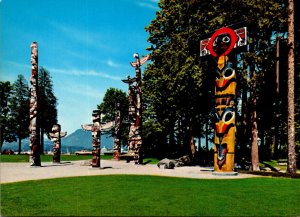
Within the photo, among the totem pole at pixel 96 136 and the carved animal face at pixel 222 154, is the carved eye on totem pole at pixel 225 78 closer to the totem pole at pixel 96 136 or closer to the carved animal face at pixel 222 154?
the carved animal face at pixel 222 154

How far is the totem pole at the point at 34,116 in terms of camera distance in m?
27.0

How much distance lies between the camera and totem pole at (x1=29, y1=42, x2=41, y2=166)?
2698 cm

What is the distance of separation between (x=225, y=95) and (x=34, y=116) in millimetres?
14742

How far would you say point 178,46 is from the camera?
3178cm

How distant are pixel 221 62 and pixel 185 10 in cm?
1063

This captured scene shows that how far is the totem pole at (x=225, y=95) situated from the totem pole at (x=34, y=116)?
13.4 m

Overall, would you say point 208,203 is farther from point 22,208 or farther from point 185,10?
point 185,10

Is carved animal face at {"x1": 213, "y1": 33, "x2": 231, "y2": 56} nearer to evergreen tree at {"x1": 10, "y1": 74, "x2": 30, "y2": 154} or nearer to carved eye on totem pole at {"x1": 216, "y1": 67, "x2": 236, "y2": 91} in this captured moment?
carved eye on totem pole at {"x1": 216, "y1": 67, "x2": 236, "y2": 91}

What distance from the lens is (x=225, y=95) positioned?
23094mm

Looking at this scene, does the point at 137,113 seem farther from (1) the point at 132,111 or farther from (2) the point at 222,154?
(2) the point at 222,154

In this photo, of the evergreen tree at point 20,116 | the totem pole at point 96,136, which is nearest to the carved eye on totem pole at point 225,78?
the totem pole at point 96,136

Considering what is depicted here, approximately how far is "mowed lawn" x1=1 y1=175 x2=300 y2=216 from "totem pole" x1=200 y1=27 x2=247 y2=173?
581 cm

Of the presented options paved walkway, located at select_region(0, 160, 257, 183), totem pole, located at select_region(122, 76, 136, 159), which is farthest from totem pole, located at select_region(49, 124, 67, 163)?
totem pole, located at select_region(122, 76, 136, 159)

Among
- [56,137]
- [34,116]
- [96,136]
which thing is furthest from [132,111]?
[34,116]
